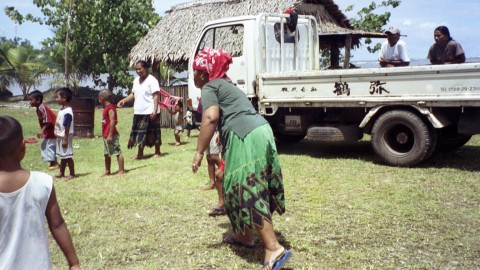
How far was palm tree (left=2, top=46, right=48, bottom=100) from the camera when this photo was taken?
32656 mm

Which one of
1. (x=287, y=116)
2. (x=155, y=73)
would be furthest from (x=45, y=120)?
(x=155, y=73)

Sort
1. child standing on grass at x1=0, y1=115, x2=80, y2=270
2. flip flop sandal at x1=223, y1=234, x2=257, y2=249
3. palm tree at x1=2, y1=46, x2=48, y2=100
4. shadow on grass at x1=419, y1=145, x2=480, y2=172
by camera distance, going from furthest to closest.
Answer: palm tree at x1=2, y1=46, x2=48, y2=100 < shadow on grass at x1=419, y1=145, x2=480, y2=172 < flip flop sandal at x1=223, y1=234, x2=257, y2=249 < child standing on grass at x1=0, y1=115, x2=80, y2=270

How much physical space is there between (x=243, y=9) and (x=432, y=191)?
1009cm

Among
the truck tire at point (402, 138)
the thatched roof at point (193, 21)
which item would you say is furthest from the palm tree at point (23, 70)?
the truck tire at point (402, 138)

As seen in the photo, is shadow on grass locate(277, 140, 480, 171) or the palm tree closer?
shadow on grass locate(277, 140, 480, 171)

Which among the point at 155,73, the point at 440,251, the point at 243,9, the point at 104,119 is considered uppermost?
the point at 243,9

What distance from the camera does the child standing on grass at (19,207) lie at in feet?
6.90

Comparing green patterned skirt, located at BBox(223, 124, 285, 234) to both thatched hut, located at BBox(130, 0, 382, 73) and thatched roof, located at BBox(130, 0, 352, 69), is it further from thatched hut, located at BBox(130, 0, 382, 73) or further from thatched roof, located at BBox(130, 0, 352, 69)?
thatched roof, located at BBox(130, 0, 352, 69)

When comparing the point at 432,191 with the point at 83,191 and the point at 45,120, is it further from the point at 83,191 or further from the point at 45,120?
the point at 45,120

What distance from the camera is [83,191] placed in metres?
6.36

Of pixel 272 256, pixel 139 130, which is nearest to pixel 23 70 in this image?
pixel 139 130

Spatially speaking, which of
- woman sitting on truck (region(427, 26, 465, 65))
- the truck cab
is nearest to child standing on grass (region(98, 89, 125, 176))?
the truck cab

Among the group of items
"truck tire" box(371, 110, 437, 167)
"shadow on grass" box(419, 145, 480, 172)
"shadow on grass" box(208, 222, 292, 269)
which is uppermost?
"truck tire" box(371, 110, 437, 167)

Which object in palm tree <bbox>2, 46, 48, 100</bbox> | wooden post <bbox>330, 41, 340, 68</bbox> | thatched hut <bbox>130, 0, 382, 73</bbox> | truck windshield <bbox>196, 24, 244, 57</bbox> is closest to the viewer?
truck windshield <bbox>196, 24, 244, 57</bbox>
